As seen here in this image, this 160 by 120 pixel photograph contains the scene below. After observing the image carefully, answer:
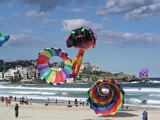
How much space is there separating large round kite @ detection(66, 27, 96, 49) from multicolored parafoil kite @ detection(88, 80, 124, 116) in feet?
24.8

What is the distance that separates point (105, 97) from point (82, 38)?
28.4ft

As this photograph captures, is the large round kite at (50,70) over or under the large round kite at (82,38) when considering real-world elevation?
under

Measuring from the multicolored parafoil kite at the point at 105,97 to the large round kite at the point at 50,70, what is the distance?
316 inches

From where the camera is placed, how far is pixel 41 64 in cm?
4519

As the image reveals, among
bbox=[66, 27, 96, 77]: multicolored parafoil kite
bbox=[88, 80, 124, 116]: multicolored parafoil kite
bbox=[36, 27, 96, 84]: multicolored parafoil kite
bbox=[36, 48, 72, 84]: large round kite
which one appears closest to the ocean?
bbox=[36, 27, 96, 84]: multicolored parafoil kite

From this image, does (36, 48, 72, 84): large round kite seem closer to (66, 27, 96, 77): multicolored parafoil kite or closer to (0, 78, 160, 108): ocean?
(66, 27, 96, 77): multicolored parafoil kite

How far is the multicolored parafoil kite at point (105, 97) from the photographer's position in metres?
35.7

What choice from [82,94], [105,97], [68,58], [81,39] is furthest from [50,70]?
[82,94]

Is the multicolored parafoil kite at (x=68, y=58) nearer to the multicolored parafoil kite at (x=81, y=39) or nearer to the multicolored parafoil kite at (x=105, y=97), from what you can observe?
the multicolored parafoil kite at (x=81, y=39)

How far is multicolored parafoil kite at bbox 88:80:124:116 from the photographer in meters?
35.7

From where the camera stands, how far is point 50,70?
44.9 m

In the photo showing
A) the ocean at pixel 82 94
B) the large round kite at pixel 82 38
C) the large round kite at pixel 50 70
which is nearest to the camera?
the large round kite at pixel 82 38

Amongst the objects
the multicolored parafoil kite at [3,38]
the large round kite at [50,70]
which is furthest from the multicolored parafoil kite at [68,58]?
the multicolored parafoil kite at [3,38]

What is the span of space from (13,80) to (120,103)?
16113cm
